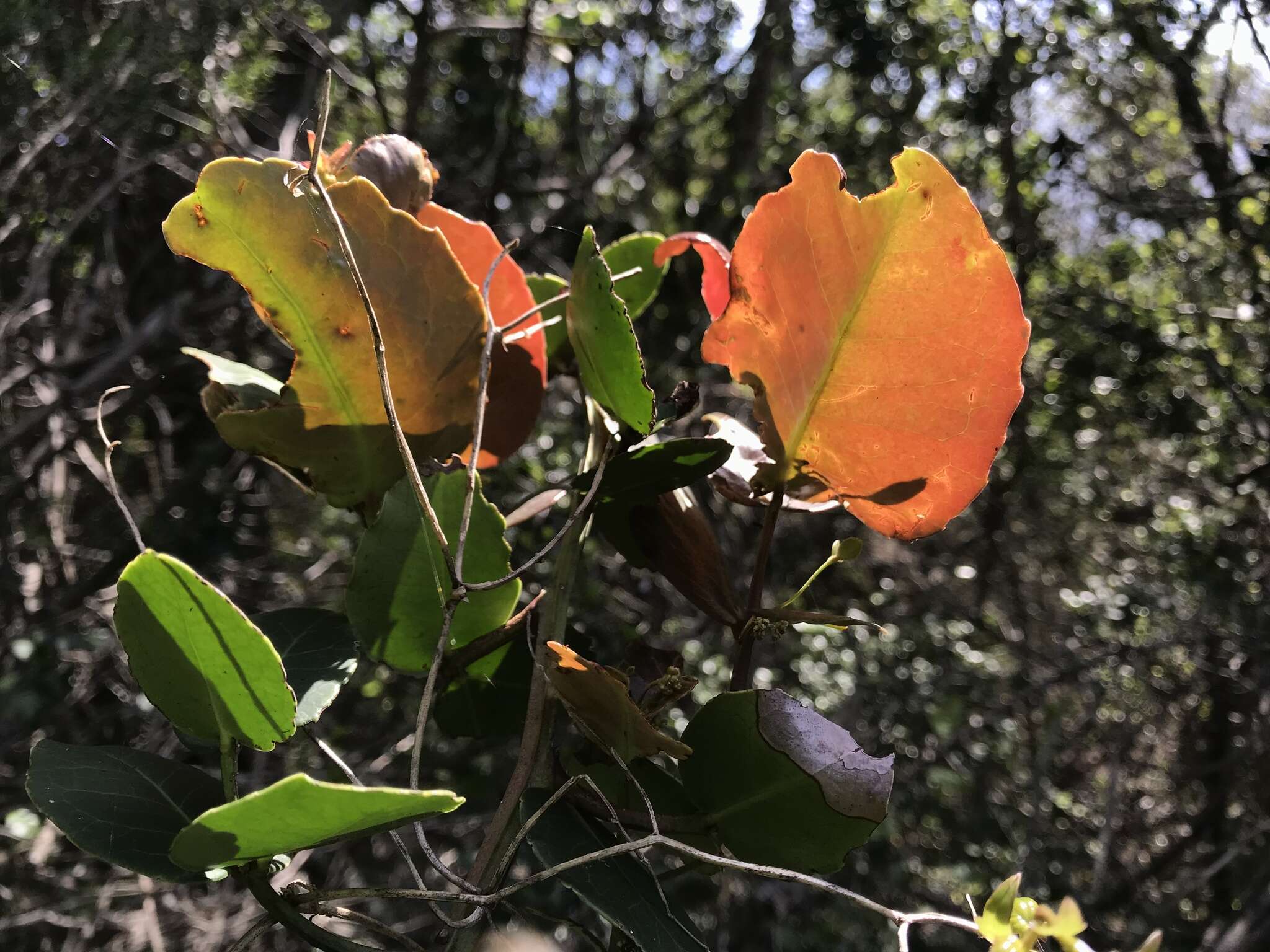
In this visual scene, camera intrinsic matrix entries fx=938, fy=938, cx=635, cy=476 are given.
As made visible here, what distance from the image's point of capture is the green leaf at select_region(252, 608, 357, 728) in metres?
0.30

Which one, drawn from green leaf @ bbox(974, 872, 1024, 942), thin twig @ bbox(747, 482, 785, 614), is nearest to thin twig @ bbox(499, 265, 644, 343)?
thin twig @ bbox(747, 482, 785, 614)

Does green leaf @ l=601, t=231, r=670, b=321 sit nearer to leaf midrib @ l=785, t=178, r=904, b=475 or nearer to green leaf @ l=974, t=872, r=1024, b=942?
leaf midrib @ l=785, t=178, r=904, b=475

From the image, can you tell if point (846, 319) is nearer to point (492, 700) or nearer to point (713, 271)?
point (713, 271)

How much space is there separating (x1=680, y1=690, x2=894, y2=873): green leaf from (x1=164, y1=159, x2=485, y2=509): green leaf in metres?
0.14

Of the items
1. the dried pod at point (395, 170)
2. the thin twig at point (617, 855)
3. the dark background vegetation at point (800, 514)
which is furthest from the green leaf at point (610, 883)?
the dark background vegetation at point (800, 514)

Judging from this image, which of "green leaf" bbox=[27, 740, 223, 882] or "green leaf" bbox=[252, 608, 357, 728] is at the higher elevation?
"green leaf" bbox=[252, 608, 357, 728]

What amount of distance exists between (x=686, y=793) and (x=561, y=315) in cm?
20

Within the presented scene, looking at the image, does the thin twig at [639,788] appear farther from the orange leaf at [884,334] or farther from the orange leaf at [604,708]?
the orange leaf at [884,334]

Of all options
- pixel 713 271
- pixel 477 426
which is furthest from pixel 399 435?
pixel 713 271

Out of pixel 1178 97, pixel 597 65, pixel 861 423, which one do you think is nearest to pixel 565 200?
pixel 597 65

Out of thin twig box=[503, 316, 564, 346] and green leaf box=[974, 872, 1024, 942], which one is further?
thin twig box=[503, 316, 564, 346]

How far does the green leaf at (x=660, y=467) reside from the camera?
31 centimetres

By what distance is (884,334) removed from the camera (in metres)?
0.29

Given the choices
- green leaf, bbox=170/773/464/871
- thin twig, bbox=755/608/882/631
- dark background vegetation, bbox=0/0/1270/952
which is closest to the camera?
green leaf, bbox=170/773/464/871
